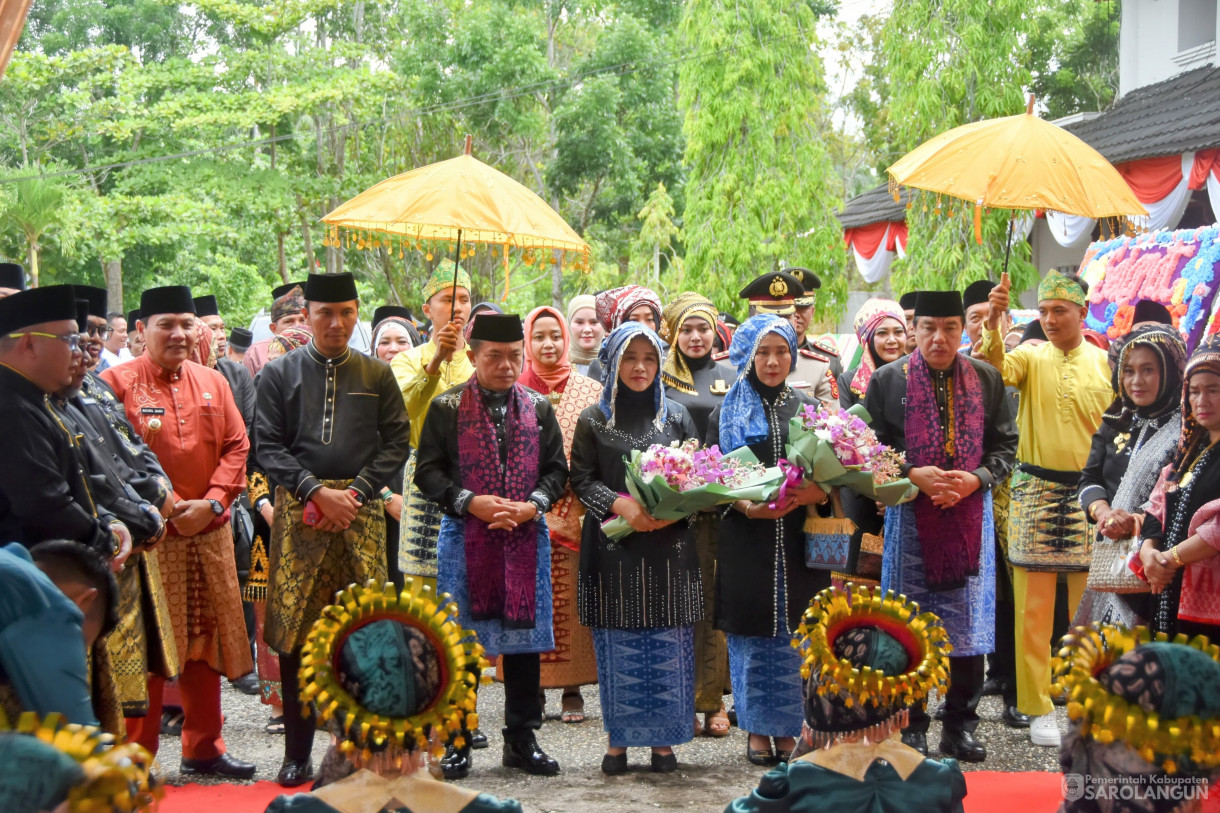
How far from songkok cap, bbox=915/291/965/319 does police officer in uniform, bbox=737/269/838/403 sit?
1391 mm

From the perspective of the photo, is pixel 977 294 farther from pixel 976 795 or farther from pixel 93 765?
pixel 93 765

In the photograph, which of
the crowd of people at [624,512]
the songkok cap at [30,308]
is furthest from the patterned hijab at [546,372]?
the songkok cap at [30,308]

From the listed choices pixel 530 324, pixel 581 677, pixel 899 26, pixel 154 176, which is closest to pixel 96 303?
pixel 530 324

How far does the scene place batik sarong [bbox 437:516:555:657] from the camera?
5.37 meters

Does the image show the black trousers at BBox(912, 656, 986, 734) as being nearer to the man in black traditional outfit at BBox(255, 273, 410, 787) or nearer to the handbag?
the handbag

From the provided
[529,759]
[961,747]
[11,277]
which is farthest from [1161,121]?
[11,277]

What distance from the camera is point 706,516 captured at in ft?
19.9

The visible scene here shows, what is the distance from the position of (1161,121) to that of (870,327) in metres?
7.96

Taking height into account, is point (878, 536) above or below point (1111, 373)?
below

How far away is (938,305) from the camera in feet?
18.5

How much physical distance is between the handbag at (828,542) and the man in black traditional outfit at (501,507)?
113cm

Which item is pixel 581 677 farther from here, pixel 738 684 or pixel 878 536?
pixel 878 536

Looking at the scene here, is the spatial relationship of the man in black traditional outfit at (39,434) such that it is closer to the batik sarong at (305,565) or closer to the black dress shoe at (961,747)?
the batik sarong at (305,565)

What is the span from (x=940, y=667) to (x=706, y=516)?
2.77 meters
